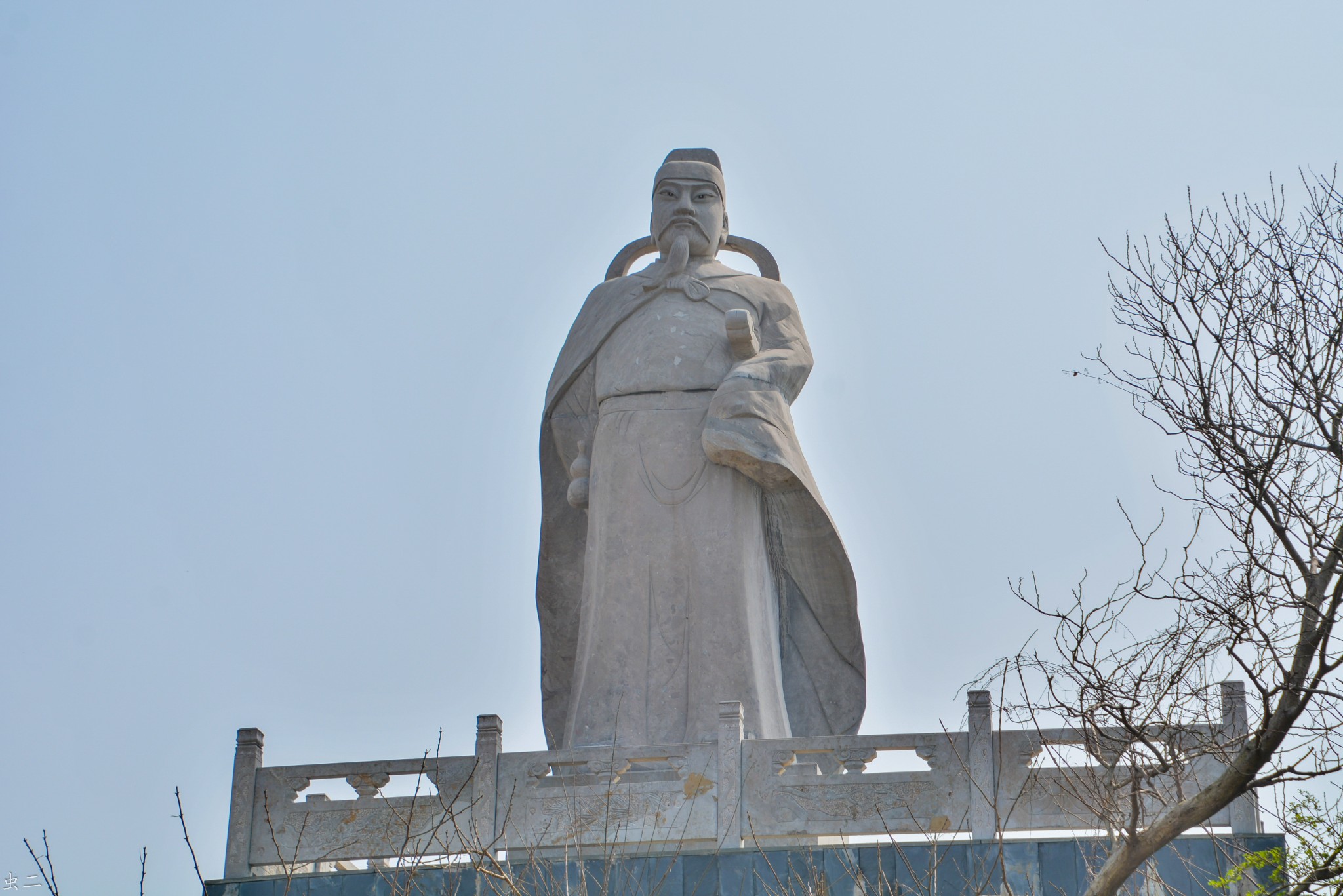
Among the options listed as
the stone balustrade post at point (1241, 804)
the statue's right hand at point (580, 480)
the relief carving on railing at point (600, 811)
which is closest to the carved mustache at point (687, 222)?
the statue's right hand at point (580, 480)

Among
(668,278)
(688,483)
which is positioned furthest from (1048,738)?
(668,278)

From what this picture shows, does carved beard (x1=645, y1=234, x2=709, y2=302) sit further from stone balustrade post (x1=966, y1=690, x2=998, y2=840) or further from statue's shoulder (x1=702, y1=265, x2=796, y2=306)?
stone balustrade post (x1=966, y1=690, x2=998, y2=840)

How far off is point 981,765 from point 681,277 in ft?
16.2

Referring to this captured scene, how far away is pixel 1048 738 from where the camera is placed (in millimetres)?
12602

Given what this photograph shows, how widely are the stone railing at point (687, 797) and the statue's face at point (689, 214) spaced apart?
4439 mm

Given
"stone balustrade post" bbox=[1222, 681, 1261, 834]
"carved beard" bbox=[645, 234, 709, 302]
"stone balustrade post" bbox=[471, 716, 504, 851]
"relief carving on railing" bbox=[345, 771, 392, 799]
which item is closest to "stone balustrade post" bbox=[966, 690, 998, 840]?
"stone balustrade post" bbox=[1222, 681, 1261, 834]

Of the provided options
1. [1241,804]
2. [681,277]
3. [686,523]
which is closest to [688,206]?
[681,277]

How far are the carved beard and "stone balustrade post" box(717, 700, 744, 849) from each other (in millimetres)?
3808

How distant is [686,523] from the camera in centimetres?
1497

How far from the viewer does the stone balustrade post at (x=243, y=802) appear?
13.2 m

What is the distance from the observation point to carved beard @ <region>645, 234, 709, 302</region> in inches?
627

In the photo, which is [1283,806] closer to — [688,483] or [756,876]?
[756,876]

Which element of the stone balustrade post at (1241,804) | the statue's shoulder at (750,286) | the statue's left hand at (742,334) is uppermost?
the statue's shoulder at (750,286)

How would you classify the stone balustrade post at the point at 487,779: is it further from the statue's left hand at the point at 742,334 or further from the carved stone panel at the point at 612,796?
the statue's left hand at the point at 742,334
